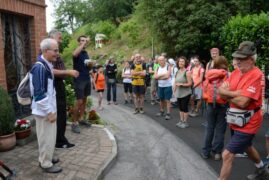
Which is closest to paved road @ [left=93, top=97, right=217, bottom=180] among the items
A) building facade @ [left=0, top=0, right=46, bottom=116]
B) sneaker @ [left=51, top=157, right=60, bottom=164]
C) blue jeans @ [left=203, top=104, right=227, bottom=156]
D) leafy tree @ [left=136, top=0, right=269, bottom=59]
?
blue jeans @ [left=203, top=104, right=227, bottom=156]

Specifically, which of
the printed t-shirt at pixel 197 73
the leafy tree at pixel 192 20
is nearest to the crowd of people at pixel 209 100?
the printed t-shirt at pixel 197 73

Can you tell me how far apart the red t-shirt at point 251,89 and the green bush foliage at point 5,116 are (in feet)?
12.0

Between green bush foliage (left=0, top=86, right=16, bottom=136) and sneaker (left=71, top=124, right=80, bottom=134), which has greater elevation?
green bush foliage (left=0, top=86, right=16, bottom=136)

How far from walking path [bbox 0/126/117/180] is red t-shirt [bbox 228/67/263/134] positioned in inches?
86.3

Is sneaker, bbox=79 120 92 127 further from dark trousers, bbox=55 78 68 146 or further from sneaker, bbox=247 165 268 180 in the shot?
sneaker, bbox=247 165 268 180

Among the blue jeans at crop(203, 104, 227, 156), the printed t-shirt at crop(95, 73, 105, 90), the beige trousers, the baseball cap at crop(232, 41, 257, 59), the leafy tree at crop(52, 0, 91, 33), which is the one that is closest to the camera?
the baseball cap at crop(232, 41, 257, 59)

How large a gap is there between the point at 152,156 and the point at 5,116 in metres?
2.68

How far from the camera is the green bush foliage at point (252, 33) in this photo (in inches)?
373

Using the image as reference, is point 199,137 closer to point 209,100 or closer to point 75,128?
point 209,100

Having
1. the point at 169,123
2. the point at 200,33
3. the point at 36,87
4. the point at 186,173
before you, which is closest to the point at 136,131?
the point at 169,123

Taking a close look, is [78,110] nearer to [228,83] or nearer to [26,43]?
[26,43]

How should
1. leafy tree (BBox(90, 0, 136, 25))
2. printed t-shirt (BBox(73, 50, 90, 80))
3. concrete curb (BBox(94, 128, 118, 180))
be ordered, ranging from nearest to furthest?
concrete curb (BBox(94, 128, 118, 180)) → printed t-shirt (BBox(73, 50, 90, 80)) → leafy tree (BBox(90, 0, 136, 25))

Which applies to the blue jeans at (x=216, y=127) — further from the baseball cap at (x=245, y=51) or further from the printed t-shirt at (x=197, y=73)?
the printed t-shirt at (x=197, y=73)

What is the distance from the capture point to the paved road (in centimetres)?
466
